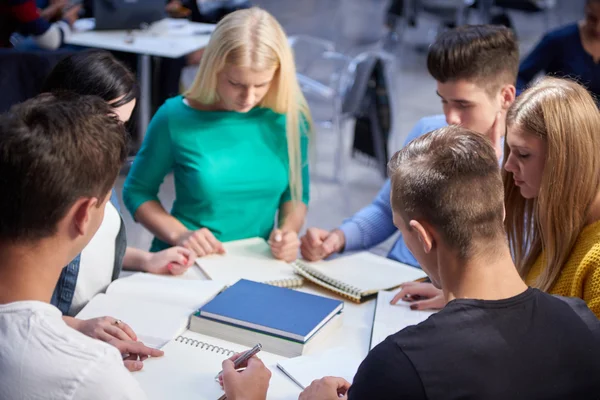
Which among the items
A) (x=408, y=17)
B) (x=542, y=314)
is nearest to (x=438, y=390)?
(x=542, y=314)

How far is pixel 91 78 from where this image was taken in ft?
6.41

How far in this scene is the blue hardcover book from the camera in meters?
1.70

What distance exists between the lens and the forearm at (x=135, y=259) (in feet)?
6.98

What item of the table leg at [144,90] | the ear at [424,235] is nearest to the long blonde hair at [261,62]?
the ear at [424,235]

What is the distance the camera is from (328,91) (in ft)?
15.8

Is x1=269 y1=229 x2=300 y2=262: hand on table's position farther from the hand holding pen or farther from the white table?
the white table

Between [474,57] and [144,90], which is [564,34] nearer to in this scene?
[474,57]

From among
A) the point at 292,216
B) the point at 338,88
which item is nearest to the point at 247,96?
the point at 292,216

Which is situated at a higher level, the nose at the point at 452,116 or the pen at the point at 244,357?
the nose at the point at 452,116

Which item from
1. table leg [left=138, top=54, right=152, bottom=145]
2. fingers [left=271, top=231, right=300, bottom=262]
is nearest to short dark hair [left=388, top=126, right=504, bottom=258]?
fingers [left=271, top=231, right=300, bottom=262]

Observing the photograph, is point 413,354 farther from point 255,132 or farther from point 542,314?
point 255,132

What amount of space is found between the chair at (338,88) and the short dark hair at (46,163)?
315 cm

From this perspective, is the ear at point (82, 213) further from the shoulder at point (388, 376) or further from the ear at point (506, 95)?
the ear at point (506, 95)

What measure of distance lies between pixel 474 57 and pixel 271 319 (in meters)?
1.05
